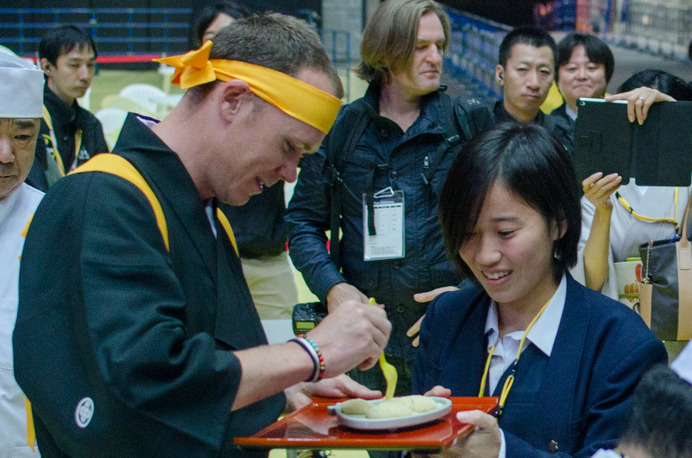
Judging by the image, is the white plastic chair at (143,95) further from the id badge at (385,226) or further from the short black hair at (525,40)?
the id badge at (385,226)

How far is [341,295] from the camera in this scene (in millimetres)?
2857

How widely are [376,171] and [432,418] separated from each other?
5.08 feet

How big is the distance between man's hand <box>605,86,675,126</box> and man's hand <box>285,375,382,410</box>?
1512 millimetres

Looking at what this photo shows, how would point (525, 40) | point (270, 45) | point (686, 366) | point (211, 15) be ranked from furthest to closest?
point (211, 15)
point (525, 40)
point (270, 45)
point (686, 366)

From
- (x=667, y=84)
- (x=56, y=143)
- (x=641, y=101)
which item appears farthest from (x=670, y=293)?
(x=56, y=143)

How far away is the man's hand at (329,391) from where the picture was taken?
1.89 meters

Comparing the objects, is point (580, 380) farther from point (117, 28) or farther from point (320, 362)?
point (117, 28)

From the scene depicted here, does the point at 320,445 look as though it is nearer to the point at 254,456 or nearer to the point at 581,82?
the point at 254,456

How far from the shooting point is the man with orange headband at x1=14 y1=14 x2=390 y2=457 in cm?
140

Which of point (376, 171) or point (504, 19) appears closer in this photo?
point (376, 171)

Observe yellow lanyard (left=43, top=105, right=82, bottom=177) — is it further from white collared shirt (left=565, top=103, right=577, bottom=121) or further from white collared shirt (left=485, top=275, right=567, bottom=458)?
white collared shirt (left=485, top=275, right=567, bottom=458)

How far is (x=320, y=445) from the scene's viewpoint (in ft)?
4.70

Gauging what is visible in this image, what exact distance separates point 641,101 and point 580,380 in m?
1.40

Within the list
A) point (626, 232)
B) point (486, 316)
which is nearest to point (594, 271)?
point (626, 232)
